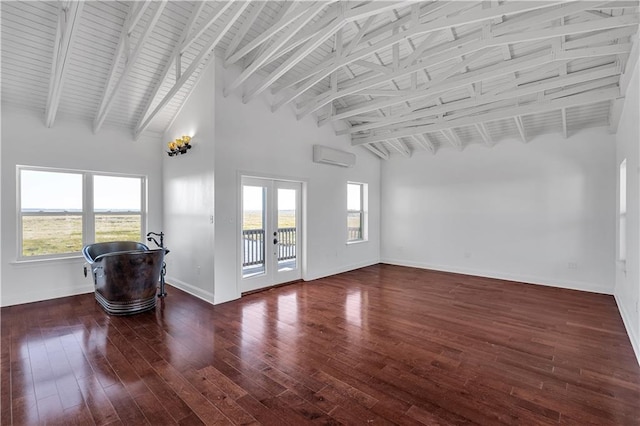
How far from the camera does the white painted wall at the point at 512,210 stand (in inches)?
205

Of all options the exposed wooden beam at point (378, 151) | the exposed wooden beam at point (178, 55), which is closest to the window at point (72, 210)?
the exposed wooden beam at point (178, 55)

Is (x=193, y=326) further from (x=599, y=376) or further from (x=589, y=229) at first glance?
(x=589, y=229)

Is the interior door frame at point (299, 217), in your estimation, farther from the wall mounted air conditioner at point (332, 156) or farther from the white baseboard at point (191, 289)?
A: the wall mounted air conditioner at point (332, 156)

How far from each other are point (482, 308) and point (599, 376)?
178cm

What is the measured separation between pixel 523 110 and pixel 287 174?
392 centimetres

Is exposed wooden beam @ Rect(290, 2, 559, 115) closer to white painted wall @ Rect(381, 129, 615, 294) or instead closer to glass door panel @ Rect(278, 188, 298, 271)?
glass door panel @ Rect(278, 188, 298, 271)

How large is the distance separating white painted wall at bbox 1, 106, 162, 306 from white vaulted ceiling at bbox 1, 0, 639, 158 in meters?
0.21

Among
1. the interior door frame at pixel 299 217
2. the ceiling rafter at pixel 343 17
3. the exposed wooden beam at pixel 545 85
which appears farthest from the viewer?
the interior door frame at pixel 299 217

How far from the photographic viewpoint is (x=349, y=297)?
485 centimetres

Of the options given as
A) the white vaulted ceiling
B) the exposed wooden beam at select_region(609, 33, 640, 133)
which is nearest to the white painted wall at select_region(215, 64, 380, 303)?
the white vaulted ceiling

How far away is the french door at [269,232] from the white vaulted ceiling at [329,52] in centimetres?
149

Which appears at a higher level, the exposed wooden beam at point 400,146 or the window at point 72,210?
the exposed wooden beam at point 400,146

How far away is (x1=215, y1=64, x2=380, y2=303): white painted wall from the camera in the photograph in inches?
179

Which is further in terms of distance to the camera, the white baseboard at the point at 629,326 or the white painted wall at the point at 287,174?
the white painted wall at the point at 287,174
